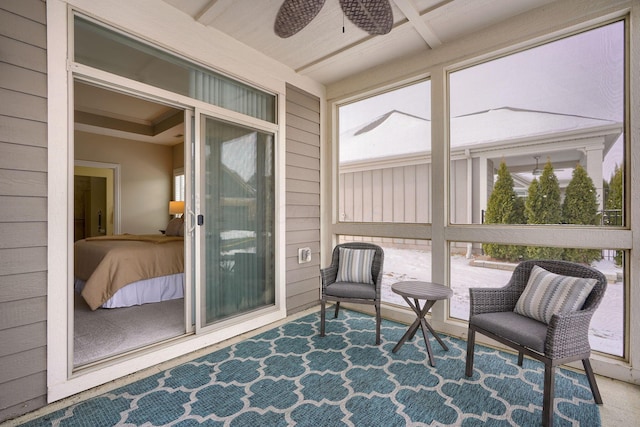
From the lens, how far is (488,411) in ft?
6.37

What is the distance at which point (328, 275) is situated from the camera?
3.32 metres

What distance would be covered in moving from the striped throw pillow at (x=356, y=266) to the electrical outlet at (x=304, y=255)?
0.60 meters

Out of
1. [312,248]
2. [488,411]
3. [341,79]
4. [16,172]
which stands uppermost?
[341,79]

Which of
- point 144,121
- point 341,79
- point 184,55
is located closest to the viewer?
point 184,55

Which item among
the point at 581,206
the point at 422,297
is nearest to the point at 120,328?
the point at 422,297

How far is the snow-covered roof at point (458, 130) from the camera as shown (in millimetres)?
2715

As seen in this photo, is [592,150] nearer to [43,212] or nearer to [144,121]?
[43,212]

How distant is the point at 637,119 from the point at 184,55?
360cm

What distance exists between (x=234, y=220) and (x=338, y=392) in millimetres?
1819

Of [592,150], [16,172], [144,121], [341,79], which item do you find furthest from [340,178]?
[144,121]

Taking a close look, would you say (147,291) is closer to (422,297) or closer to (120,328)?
(120,328)

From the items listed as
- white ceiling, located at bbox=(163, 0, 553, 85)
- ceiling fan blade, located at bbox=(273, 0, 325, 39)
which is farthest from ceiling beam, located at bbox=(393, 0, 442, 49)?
ceiling fan blade, located at bbox=(273, 0, 325, 39)

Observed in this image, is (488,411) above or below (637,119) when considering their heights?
below

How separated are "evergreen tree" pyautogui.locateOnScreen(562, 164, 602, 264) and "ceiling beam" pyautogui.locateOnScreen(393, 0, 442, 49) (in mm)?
1736
